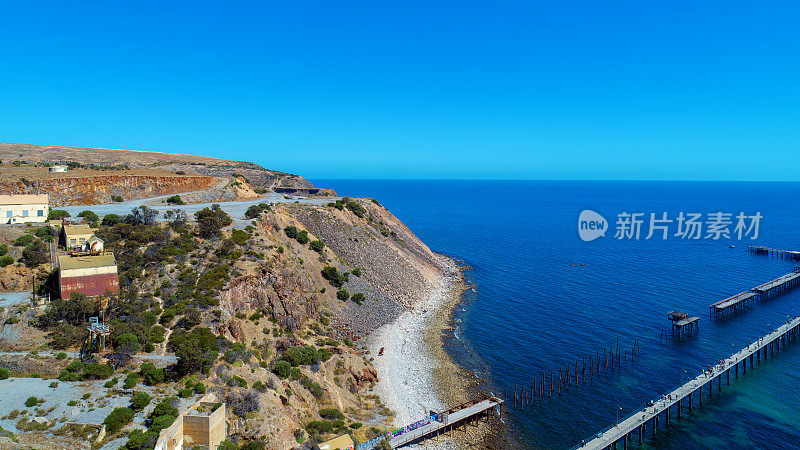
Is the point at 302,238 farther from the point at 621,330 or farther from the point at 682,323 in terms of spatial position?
the point at 682,323

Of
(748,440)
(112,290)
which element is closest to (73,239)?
(112,290)

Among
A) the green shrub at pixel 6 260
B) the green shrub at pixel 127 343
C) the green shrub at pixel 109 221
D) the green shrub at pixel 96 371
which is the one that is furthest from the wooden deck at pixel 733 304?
the green shrub at pixel 6 260

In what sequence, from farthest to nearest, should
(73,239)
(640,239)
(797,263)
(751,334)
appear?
1. (640,239)
2. (797,263)
3. (751,334)
4. (73,239)

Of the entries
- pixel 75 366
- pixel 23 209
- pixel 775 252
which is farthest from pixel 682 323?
pixel 23 209

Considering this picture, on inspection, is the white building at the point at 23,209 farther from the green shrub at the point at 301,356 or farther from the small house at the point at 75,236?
the green shrub at the point at 301,356

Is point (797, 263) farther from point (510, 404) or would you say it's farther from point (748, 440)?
point (510, 404)

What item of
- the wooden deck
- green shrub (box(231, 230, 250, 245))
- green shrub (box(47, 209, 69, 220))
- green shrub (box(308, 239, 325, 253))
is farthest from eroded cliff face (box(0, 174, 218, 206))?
the wooden deck
